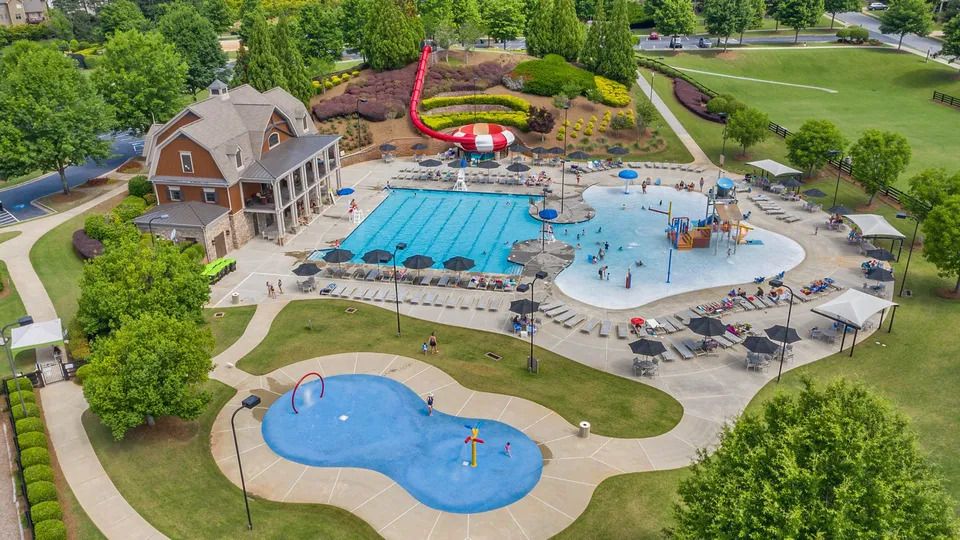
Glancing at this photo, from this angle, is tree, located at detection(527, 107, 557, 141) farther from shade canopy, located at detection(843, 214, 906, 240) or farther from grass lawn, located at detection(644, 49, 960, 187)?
shade canopy, located at detection(843, 214, 906, 240)

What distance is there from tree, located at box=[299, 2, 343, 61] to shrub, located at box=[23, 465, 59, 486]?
85.4 metres

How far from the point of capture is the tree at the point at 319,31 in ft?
351

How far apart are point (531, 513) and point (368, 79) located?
7521 cm

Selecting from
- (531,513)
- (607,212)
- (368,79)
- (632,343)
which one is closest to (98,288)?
(531,513)

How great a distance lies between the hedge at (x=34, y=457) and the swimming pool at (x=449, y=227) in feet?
90.2

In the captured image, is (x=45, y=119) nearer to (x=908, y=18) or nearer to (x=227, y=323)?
(x=227, y=323)

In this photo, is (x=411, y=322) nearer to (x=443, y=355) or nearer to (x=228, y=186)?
(x=443, y=355)

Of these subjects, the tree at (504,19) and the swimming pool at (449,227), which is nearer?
the swimming pool at (449,227)

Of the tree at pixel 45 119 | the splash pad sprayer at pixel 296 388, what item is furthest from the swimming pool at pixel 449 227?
the tree at pixel 45 119

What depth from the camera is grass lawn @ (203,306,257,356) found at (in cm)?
4509

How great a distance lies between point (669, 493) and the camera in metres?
31.9

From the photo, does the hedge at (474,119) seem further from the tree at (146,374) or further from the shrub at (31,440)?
the shrub at (31,440)

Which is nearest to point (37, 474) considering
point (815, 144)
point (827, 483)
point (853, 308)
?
point (827, 483)

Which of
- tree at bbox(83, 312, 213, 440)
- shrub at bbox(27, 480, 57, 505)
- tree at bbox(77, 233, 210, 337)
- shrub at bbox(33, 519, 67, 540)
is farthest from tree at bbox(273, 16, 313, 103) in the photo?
shrub at bbox(33, 519, 67, 540)
